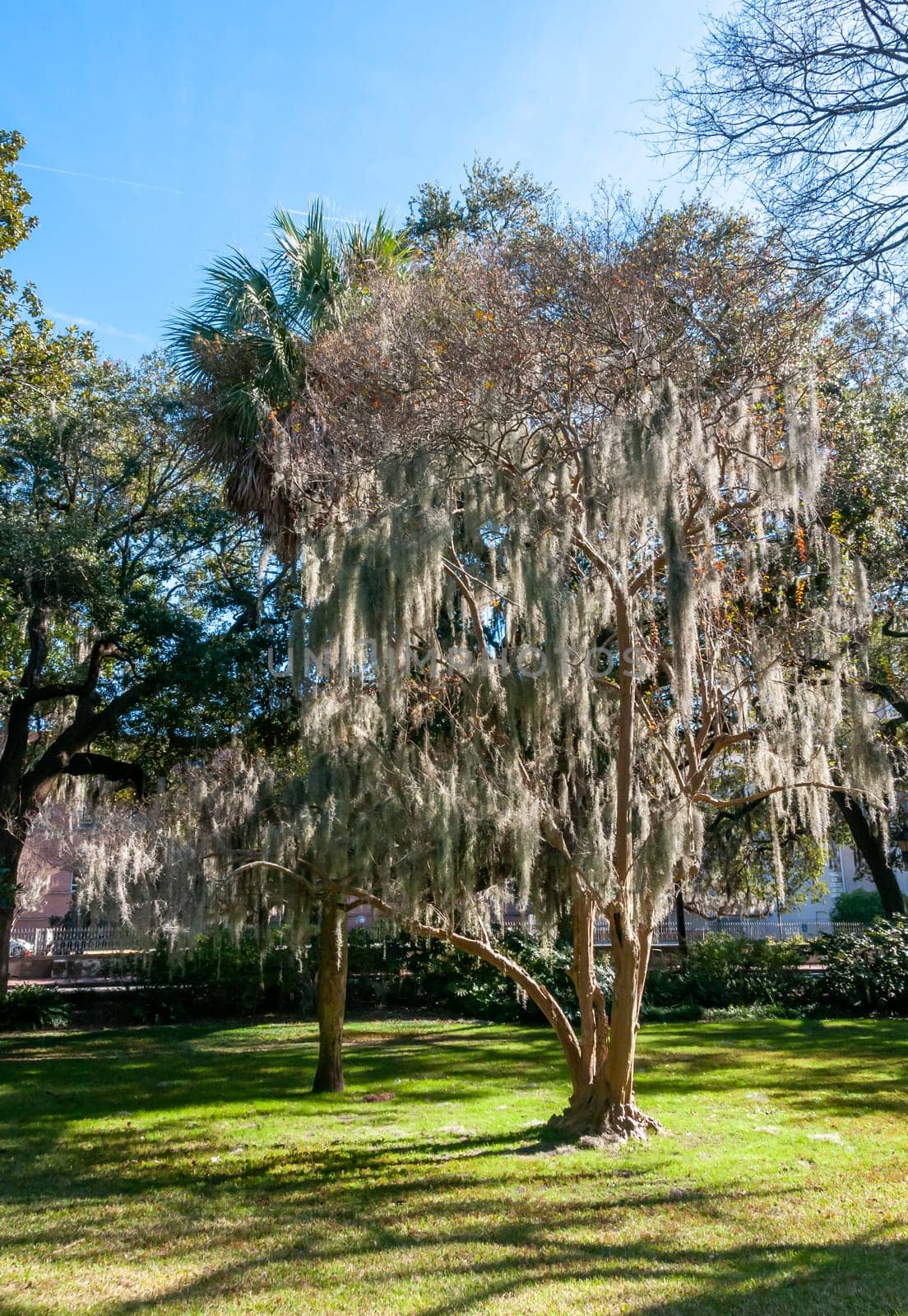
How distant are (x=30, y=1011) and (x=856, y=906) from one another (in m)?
22.3

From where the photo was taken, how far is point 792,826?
15398 millimetres

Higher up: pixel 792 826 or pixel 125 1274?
pixel 792 826

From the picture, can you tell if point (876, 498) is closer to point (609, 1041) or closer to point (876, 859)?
point (609, 1041)

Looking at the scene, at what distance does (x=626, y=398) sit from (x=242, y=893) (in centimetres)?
506

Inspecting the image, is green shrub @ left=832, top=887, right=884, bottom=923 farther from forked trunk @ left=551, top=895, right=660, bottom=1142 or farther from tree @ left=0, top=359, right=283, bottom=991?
forked trunk @ left=551, top=895, right=660, bottom=1142

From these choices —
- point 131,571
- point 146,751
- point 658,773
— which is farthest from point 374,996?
point 658,773

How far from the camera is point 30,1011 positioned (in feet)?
45.3

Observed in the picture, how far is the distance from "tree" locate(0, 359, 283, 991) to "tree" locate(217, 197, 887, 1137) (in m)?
4.35

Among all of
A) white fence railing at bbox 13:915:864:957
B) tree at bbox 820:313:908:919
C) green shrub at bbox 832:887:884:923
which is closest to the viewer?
tree at bbox 820:313:908:919

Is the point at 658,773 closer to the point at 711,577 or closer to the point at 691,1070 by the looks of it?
the point at 711,577

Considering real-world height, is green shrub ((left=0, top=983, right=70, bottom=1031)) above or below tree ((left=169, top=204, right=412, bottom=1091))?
below

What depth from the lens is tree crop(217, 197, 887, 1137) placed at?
6188mm

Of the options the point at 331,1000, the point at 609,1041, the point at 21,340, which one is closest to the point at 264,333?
the point at 21,340

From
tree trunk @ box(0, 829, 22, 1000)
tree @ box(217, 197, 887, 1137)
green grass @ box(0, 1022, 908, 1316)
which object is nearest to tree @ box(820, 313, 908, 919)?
tree @ box(217, 197, 887, 1137)
